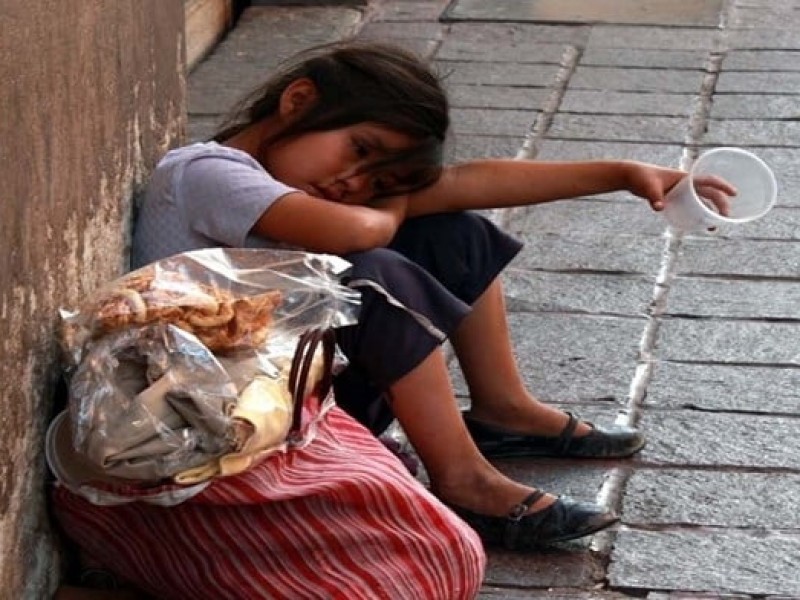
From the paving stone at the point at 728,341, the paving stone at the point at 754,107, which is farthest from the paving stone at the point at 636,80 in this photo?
the paving stone at the point at 728,341

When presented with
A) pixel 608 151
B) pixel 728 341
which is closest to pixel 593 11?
pixel 608 151

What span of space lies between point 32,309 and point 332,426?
1.56 ft

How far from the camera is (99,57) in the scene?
114 inches

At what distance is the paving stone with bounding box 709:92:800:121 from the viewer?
18.5 feet

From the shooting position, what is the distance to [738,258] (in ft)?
14.8

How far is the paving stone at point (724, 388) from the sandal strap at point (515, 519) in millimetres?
643

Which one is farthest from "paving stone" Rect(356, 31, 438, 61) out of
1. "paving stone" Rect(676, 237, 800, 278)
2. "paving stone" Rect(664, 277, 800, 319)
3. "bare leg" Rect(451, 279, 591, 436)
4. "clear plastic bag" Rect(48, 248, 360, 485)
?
"clear plastic bag" Rect(48, 248, 360, 485)

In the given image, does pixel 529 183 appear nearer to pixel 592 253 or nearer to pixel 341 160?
pixel 341 160

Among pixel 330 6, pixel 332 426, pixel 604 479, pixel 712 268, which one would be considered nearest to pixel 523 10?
pixel 330 6

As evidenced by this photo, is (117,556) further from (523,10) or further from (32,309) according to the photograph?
(523,10)

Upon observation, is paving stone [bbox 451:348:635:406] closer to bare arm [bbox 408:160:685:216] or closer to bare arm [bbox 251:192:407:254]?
bare arm [bbox 408:160:685:216]

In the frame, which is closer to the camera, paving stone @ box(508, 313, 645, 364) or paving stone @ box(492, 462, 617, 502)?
paving stone @ box(492, 462, 617, 502)

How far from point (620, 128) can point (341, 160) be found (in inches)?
101

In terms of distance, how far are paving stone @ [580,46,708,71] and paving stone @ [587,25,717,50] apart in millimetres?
47
